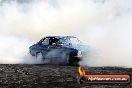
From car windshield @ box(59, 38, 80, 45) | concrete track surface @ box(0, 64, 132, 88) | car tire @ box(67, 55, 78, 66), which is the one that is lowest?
concrete track surface @ box(0, 64, 132, 88)

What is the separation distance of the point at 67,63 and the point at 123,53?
2521mm

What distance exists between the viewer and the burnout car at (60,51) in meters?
20.1

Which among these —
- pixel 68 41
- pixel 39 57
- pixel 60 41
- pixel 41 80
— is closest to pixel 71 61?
pixel 68 41

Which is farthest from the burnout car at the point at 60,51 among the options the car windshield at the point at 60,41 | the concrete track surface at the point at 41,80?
the concrete track surface at the point at 41,80

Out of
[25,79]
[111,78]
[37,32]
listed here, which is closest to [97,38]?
[25,79]

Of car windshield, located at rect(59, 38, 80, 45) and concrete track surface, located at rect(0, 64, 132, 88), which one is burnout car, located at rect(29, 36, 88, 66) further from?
concrete track surface, located at rect(0, 64, 132, 88)

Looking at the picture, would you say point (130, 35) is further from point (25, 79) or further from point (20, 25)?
point (20, 25)

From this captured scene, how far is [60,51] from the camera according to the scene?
2084cm

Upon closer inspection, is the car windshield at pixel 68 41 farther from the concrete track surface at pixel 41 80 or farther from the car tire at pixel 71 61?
the concrete track surface at pixel 41 80

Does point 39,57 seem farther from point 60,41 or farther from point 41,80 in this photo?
point 41,80

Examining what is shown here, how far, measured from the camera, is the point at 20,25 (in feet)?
146

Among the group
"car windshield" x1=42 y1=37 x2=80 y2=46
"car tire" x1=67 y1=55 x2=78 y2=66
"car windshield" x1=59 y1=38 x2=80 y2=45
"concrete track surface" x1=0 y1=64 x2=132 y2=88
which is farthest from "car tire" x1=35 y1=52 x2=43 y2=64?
"concrete track surface" x1=0 y1=64 x2=132 y2=88

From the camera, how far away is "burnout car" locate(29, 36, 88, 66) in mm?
20141

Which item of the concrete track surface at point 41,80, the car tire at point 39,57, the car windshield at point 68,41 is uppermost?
the car windshield at point 68,41
